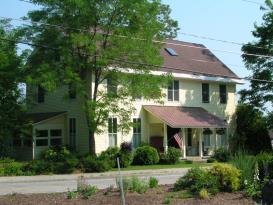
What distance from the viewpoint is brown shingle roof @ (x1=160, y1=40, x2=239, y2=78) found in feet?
143

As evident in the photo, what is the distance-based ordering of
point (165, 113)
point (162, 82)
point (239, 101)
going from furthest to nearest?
point (239, 101) → point (165, 113) → point (162, 82)

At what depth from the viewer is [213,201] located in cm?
1293

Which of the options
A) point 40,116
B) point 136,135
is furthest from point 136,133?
point 40,116

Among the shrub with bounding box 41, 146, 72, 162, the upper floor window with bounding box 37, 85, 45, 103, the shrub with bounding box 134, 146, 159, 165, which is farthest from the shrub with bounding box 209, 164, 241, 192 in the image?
the upper floor window with bounding box 37, 85, 45, 103

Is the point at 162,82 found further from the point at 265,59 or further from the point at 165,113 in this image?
the point at 265,59

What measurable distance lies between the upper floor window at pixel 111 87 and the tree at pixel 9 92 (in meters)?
5.63

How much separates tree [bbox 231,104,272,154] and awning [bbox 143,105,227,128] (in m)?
3.37

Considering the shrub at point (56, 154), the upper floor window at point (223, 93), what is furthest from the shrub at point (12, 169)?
the upper floor window at point (223, 93)

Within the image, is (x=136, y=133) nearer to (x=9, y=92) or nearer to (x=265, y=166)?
(x=9, y=92)

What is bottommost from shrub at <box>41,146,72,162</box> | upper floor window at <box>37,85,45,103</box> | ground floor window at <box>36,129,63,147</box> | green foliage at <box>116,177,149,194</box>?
green foliage at <box>116,177,149,194</box>

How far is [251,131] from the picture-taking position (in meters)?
46.7

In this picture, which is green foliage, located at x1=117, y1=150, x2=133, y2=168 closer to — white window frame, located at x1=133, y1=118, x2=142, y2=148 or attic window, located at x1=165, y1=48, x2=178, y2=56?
white window frame, located at x1=133, y1=118, x2=142, y2=148

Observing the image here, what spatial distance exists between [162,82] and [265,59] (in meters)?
14.1

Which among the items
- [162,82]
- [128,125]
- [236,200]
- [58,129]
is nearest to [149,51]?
[162,82]
